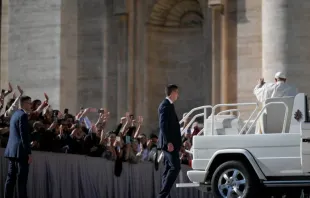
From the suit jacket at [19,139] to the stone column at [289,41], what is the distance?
8.22 m

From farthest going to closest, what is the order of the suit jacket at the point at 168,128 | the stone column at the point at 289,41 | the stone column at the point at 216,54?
1. the stone column at the point at 216,54
2. the stone column at the point at 289,41
3. the suit jacket at the point at 168,128

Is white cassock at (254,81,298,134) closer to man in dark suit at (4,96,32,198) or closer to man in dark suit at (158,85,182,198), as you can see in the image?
man in dark suit at (158,85,182,198)

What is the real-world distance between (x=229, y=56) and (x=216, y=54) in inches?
17.0

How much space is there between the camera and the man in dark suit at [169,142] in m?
14.7

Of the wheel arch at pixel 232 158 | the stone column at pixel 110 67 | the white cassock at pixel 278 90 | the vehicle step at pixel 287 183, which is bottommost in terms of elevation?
the vehicle step at pixel 287 183

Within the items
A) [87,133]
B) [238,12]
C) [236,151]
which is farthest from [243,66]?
[236,151]

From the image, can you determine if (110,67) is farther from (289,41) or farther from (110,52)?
(289,41)

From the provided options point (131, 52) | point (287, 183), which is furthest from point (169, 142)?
point (131, 52)

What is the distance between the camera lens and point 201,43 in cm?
2586

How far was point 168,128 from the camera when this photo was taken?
15039 millimetres

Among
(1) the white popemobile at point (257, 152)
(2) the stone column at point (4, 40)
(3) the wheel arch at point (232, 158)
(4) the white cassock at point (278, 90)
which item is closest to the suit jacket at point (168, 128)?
(1) the white popemobile at point (257, 152)

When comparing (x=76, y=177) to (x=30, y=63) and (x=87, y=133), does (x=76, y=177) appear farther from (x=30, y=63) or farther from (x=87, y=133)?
(x=30, y=63)

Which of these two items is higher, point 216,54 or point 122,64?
point 216,54

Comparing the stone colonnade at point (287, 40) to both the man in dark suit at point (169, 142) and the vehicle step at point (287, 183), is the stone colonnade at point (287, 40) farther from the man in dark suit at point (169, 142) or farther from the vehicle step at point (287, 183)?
the vehicle step at point (287, 183)
